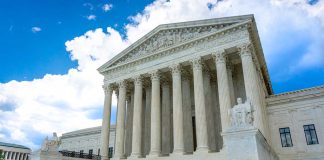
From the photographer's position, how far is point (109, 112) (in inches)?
1436

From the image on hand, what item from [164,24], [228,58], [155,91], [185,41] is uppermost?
[164,24]

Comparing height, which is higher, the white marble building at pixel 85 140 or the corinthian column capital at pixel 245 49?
the corinthian column capital at pixel 245 49

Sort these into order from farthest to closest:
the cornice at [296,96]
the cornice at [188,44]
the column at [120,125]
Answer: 1. the column at [120,125]
2. the cornice at [296,96]
3. the cornice at [188,44]

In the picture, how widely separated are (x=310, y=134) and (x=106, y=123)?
23.3m

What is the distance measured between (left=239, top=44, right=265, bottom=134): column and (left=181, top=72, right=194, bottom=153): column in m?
8.65

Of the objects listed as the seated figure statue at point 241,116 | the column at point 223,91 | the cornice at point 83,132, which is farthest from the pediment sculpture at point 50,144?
the cornice at point 83,132

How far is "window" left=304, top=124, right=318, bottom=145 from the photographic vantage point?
28891mm

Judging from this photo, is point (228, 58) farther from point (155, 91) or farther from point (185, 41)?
point (155, 91)

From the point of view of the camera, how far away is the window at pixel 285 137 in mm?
29984

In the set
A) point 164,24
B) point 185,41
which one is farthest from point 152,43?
point 185,41

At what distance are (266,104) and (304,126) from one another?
14.8 feet

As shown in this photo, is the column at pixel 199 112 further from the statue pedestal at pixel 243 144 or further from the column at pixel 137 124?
the statue pedestal at pixel 243 144

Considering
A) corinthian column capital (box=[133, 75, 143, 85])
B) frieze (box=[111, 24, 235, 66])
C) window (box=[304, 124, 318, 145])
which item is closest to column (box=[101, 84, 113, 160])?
frieze (box=[111, 24, 235, 66])

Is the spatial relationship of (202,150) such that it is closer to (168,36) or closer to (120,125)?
(120,125)
